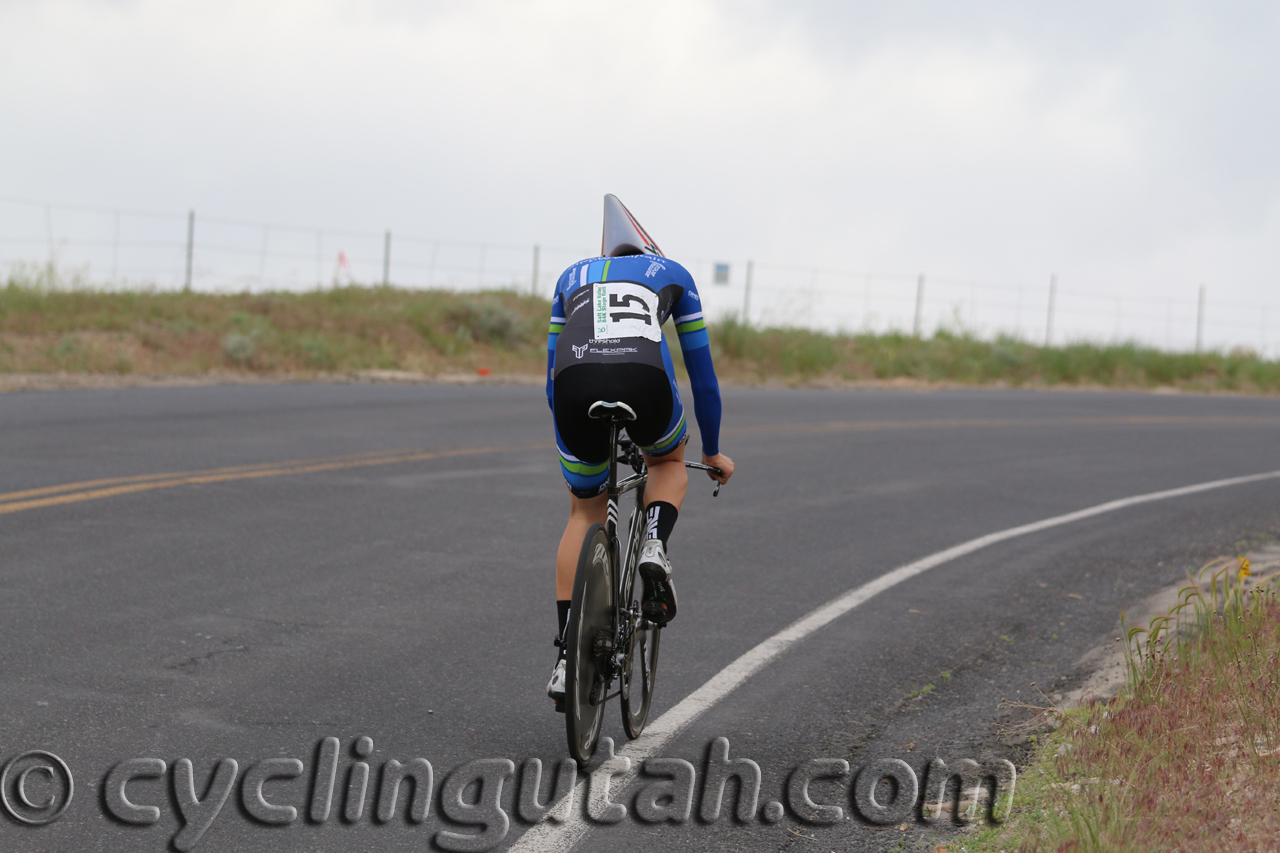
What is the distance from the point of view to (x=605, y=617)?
445 centimetres

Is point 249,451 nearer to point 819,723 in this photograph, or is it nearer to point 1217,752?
point 819,723

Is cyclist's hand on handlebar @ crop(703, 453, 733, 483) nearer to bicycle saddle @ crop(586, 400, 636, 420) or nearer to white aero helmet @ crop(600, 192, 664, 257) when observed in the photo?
bicycle saddle @ crop(586, 400, 636, 420)

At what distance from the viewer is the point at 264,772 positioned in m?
4.34

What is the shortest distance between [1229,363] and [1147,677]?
104 feet

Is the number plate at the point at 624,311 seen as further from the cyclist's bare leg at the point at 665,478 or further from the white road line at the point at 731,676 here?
the white road line at the point at 731,676

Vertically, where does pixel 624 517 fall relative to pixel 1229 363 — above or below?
below

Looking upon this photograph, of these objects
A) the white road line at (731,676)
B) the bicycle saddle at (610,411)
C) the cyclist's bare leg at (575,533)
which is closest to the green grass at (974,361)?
the white road line at (731,676)

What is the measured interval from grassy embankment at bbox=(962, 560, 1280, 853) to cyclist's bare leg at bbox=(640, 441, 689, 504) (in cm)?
164

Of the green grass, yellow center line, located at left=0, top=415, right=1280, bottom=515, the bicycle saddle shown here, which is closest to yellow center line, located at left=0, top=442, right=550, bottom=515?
yellow center line, located at left=0, top=415, right=1280, bottom=515

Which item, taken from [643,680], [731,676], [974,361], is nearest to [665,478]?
[643,680]

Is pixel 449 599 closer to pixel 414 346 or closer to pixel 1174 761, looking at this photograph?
pixel 1174 761

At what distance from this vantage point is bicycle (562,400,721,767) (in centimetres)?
418

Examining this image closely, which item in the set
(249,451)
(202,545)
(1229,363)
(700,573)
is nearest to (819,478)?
(700,573)

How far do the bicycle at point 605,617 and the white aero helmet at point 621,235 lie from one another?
0.70 meters
